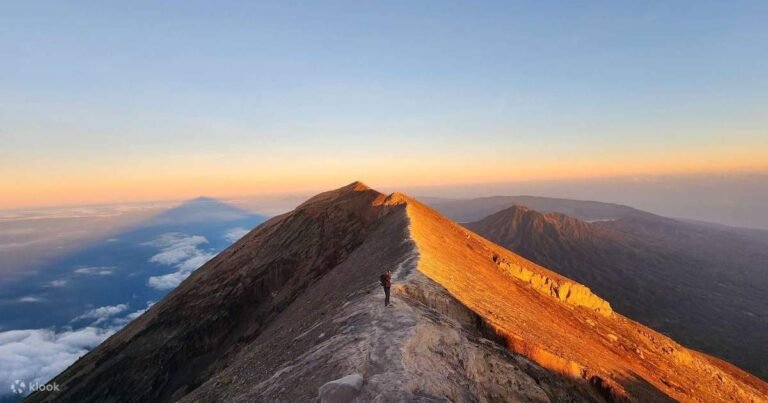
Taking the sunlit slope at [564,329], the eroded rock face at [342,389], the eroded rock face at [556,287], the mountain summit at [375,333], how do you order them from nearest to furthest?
the eroded rock face at [342,389] < the mountain summit at [375,333] < the sunlit slope at [564,329] < the eroded rock face at [556,287]

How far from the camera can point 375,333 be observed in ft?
47.3

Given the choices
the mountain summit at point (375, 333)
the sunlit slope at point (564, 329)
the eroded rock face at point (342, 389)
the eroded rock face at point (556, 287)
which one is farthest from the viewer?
the eroded rock face at point (556, 287)

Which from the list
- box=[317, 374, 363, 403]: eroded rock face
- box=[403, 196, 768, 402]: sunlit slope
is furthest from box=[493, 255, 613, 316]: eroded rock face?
box=[317, 374, 363, 403]: eroded rock face

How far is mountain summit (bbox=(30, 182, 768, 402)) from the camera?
1368 cm

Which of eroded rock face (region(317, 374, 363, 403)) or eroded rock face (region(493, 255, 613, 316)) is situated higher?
eroded rock face (region(317, 374, 363, 403))

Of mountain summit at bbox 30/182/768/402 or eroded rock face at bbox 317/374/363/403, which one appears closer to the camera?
eroded rock face at bbox 317/374/363/403

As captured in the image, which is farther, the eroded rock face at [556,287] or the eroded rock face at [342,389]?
the eroded rock face at [556,287]

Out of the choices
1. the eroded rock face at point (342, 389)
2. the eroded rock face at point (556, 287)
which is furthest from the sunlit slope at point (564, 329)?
the eroded rock face at point (342, 389)

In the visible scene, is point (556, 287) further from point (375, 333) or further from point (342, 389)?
point (342, 389)

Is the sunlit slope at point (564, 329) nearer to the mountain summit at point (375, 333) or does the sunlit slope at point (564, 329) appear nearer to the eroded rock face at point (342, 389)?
the mountain summit at point (375, 333)

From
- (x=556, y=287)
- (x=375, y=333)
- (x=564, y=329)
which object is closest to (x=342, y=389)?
(x=375, y=333)

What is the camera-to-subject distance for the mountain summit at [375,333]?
13680 millimetres

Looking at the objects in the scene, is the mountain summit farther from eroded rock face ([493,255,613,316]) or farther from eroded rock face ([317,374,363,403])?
eroded rock face ([493,255,613,316])

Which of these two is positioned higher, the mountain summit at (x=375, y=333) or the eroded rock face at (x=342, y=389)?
the eroded rock face at (x=342, y=389)
